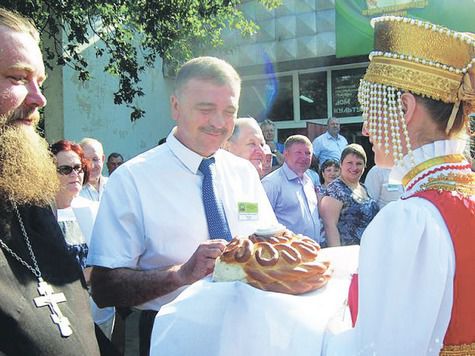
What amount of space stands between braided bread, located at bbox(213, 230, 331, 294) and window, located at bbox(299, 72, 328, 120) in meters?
10.1

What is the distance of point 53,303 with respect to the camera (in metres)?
1.54

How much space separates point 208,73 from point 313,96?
9.71 m

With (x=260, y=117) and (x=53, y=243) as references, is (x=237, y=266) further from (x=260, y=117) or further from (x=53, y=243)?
(x=260, y=117)

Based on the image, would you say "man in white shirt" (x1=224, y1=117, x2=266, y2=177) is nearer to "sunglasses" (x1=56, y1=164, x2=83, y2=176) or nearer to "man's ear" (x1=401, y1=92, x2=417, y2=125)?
"sunglasses" (x1=56, y1=164, x2=83, y2=176)

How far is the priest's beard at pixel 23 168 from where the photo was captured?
5.36 feet

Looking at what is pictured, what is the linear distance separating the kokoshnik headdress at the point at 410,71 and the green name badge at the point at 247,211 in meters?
0.86

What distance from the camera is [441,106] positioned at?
1.52m

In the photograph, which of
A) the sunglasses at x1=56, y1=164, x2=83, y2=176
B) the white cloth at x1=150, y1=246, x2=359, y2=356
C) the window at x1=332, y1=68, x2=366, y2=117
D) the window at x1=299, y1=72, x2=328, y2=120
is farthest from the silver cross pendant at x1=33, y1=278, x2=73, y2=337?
the window at x1=299, y1=72, x2=328, y2=120

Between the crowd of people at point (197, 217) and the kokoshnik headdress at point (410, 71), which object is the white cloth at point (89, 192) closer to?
the crowd of people at point (197, 217)

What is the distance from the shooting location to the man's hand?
1.82m

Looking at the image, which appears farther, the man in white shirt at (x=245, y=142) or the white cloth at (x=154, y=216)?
the man in white shirt at (x=245, y=142)

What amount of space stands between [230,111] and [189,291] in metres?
0.98

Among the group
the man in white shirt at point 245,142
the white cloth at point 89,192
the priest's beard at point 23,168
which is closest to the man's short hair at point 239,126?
the man in white shirt at point 245,142

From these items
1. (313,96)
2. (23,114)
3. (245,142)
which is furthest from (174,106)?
(313,96)
